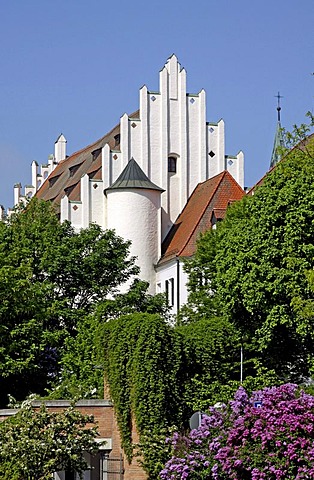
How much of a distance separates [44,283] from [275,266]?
18362 mm

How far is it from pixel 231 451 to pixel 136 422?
982cm

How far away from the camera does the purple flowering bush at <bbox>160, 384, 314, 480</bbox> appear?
1995 cm

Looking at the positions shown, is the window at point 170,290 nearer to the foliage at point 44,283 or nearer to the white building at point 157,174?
the white building at point 157,174

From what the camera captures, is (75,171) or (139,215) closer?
(139,215)

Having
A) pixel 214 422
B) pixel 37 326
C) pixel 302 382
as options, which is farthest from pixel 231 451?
pixel 37 326

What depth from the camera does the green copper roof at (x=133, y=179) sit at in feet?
194

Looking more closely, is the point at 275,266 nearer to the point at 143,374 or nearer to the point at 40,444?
the point at 143,374

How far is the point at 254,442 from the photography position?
2056 centimetres

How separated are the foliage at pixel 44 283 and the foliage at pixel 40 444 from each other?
42.8 ft

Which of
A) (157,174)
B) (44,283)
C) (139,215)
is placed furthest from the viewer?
(157,174)

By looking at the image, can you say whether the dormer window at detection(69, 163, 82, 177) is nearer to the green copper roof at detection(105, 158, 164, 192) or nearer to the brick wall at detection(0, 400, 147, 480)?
the green copper roof at detection(105, 158, 164, 192)

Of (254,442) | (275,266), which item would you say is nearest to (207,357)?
(275,266)

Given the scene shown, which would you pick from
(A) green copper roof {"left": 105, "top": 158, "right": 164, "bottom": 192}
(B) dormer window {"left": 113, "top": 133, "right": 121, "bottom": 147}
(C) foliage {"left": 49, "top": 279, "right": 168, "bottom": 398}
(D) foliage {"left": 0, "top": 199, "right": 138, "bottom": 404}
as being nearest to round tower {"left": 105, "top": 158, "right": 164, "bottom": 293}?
(A) green copper roof {"left": 105, "top": 158, "right": 164, "bottom": 192}

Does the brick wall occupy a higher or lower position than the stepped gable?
lower
